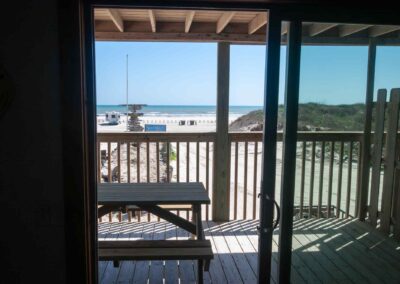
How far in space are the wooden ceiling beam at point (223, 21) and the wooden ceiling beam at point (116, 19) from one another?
1.03 meters

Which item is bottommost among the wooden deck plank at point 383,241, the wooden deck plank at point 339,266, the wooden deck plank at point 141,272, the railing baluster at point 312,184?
the wooden deck plank at point 141,272

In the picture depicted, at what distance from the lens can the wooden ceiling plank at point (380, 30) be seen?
6.29 feet

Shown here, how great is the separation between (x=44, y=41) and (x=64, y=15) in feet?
0.52

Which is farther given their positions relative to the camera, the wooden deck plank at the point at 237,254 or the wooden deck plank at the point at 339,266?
the wooden deck plank at the point at 237,254

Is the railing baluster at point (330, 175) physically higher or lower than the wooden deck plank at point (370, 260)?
higher

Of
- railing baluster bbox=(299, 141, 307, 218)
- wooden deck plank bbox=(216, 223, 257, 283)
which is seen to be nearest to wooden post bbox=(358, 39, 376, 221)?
railing baluster bbox=(299, 141, 307, 218)

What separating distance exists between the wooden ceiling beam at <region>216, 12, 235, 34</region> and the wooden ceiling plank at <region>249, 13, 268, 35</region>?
292 mm

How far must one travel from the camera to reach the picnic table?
252 centimetres

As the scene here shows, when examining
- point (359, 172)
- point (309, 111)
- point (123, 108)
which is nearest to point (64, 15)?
point (309, 111)

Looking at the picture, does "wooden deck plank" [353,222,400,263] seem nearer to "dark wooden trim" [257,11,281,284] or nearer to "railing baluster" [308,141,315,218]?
"railing baluster" [308,141,315,218]

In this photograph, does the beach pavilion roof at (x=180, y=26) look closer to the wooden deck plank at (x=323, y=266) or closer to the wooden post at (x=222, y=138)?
the wooden post at (x=222, y=138)

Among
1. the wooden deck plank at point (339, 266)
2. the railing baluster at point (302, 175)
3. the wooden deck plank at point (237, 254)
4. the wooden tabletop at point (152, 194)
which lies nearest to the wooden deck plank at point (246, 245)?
the wooden deck plank at point (237, 254)

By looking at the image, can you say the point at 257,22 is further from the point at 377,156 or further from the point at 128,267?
the point at 128,267

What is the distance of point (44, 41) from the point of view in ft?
5.52
